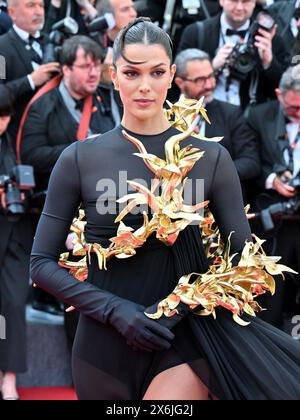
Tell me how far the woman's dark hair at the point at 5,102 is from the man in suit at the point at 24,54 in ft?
0.54

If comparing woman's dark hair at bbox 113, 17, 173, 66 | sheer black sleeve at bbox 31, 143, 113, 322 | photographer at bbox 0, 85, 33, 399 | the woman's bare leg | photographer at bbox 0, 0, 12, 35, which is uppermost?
→ woman's dark hair at bbox 113, 17, 173, 66

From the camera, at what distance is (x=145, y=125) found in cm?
267

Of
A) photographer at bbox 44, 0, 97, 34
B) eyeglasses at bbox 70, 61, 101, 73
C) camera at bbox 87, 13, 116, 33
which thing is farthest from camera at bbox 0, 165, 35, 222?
photographer at bbox 44, 0, 97, 34

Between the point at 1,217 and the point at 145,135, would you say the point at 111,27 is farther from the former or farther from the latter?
the point at 145,135

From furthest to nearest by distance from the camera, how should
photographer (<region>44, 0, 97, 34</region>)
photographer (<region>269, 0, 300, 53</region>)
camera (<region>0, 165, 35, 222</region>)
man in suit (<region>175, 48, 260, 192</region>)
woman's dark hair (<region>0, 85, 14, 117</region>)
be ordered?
photographer (<region>269, 0, 300, 53</region>), photographer (<region>44, 0, 97, 34</region>), man in suit (<region>175, 48, 260, 192</region>), woman's dark hair (<region>0, 85, 14, 117</region>), camera (<region>0, 165, 35, 222</region>)

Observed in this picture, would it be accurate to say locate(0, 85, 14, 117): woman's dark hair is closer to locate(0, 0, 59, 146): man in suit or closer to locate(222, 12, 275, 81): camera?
locate(0, 0, 59, 146): man in suit

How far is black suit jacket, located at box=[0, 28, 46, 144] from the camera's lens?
539 centimetres

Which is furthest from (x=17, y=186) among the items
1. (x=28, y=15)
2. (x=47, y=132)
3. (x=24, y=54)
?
(x=28, y=15)

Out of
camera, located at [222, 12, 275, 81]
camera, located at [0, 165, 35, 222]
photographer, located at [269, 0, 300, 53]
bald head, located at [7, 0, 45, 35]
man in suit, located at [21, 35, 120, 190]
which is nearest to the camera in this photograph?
camera, located at [0, 165, 35, 222]

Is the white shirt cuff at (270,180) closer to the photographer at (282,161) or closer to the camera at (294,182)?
the photographer at (282,161)

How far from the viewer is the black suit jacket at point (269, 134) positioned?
217 inches

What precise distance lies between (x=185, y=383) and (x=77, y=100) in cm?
322

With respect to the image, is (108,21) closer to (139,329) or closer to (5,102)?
(5,102)

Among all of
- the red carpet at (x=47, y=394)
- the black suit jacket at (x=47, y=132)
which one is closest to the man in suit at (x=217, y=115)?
the black suit jacket at (x=47, y=132)
